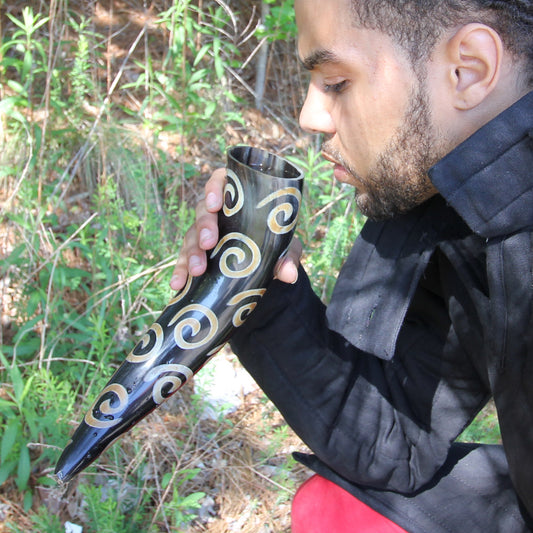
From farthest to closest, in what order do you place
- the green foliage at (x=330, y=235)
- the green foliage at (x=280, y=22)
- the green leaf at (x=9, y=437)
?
the green foliage at (x=280, y=22) → the green foliage at (x=330, y=235) → the green leaf at (x=9, y=437)

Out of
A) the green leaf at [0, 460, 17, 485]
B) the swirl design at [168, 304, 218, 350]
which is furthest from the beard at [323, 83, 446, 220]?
the green leaf at [0, 460, 17, 485]

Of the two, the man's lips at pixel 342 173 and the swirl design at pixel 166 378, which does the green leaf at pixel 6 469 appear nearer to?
the swirl design at pixel 166 378

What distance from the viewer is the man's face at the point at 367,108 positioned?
1.20 m

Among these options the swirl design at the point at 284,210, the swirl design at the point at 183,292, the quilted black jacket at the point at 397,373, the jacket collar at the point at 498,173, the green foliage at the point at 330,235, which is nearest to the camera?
the jacket collar at the point at 498,173

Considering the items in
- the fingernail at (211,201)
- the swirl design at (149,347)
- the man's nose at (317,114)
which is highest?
the man's nose at (317,114)

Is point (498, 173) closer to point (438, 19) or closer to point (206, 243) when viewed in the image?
point (438, 19)

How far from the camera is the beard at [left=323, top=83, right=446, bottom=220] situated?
122 cm

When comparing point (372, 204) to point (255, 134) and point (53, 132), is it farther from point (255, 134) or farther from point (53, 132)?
point (255, 134)

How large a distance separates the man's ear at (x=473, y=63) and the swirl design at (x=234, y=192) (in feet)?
1.48

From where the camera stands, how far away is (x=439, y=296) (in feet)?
5.07

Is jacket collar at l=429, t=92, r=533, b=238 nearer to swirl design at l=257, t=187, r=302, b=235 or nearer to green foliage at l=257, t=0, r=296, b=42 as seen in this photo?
swirl design at l=257, t=187, r=302, b=235

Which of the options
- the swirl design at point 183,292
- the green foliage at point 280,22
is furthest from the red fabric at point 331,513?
the green foliage at point 280,22

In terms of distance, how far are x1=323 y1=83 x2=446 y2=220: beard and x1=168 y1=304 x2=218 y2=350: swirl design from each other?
1.46ft

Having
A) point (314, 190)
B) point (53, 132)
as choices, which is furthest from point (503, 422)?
point (53, 132)
